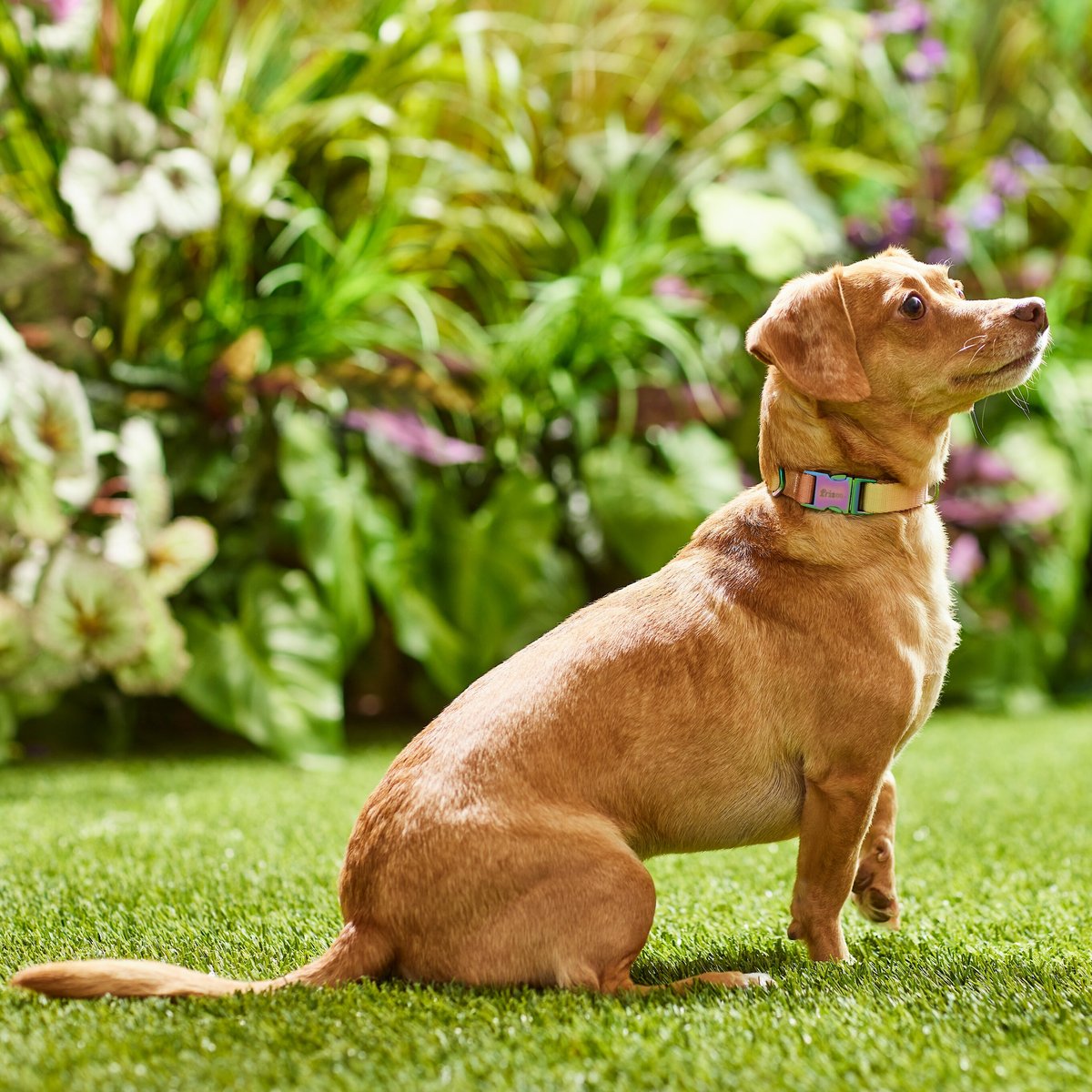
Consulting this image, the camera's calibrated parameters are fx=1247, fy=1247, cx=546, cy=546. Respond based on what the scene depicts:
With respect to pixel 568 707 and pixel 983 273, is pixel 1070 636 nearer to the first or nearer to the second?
pixel 983 273

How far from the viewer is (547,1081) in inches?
52.2

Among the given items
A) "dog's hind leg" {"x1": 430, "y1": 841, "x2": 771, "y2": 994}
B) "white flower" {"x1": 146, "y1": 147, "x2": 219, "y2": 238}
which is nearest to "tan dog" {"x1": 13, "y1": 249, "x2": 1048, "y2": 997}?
"dog's hind leg" {"x1": 430, "y1": 841, "x2": 771, "y2": 994}

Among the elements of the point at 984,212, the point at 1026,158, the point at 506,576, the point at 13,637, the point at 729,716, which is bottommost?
the point at 13,637

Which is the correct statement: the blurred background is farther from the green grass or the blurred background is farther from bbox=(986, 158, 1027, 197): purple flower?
the green grass

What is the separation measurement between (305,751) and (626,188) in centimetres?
260

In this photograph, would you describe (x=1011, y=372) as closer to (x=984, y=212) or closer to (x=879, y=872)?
(x=879, y=872)

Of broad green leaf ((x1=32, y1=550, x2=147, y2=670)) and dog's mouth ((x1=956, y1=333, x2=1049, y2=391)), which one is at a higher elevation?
dog's mouth ((x1=956, y1=333, x2=1049, y2=391))

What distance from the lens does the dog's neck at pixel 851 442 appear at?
1.91 meters

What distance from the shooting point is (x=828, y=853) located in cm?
178

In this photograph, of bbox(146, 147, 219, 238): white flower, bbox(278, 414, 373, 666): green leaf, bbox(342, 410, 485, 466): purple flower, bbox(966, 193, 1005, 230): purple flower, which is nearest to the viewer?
bbox(146, 147, 219, 238): white flower

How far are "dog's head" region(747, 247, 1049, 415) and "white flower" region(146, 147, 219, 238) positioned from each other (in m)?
2.39

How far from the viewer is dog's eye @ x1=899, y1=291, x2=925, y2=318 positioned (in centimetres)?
189

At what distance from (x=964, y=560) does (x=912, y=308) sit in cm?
298

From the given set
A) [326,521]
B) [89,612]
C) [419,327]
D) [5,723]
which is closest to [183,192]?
[419,327]
